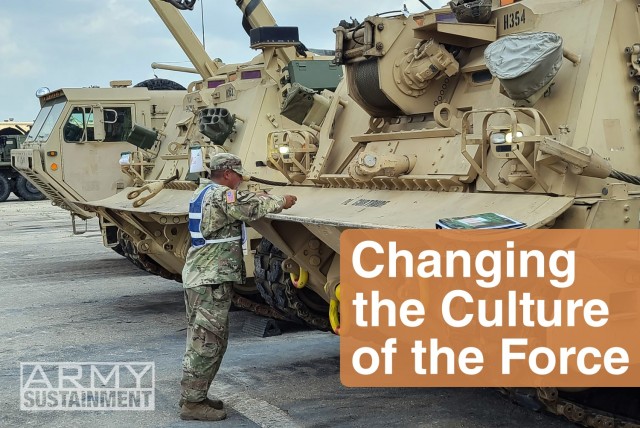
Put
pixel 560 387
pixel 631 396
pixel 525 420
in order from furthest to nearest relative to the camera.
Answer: pixel 525 420
pixel 631 396
pixel 560 387

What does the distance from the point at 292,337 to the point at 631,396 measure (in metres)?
4.05

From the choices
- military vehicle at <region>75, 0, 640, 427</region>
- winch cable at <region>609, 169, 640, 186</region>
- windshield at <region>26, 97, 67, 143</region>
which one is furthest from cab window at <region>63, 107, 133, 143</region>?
winch cable at <region>609, 169, 640, 186</region>

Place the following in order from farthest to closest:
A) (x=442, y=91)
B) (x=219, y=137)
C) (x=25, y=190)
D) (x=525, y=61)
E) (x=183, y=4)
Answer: (x=25, y=190) < (x=183, y=4) < (x=219, y=137) < (x=442, y=91) < (x=525, y=61)

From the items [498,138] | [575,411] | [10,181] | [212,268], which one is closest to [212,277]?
[212,268]

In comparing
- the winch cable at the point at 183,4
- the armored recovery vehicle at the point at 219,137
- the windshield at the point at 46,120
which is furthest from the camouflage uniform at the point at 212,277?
the windshield at the point at 46,120

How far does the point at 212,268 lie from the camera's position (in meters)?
5.91

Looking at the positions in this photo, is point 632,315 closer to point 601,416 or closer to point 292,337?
point 601,416

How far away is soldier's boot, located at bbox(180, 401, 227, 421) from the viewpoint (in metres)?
5.95

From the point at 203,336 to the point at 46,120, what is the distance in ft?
32.8

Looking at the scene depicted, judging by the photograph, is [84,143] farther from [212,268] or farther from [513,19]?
[513,19]

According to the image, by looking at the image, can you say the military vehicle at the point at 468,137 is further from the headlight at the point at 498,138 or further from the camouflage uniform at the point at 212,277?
the camouflage uniform at the point at 212,277

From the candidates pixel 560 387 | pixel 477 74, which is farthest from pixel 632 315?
pixel 477 74

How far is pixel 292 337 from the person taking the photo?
8641 millimetres

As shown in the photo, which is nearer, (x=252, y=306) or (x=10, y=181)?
A: (x=252, y=306)
